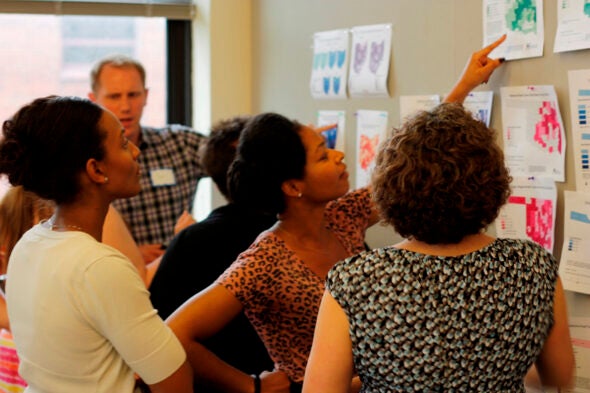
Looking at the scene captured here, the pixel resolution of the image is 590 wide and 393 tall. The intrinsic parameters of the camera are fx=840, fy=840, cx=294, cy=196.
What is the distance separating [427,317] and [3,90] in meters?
2.98

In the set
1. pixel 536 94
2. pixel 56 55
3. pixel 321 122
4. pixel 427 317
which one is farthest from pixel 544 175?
pixel 56 55

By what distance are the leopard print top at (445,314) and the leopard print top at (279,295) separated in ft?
1.66

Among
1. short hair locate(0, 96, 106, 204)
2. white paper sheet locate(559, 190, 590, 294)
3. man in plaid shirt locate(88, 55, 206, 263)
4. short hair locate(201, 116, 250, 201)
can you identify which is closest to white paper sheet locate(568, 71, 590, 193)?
white paper sheet locate(559, 190, 590, 294)

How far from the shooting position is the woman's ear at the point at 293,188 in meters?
2.22

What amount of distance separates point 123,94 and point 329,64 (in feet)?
Result: 2.72

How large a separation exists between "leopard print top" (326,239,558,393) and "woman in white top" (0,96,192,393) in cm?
41

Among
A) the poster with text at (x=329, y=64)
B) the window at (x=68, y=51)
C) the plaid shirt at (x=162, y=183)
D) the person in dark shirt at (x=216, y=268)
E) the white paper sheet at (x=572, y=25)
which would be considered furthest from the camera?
the window at (x=68, y=51)

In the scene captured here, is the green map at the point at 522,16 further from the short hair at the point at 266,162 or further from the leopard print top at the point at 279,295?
the leopard print top at the point at 279,295

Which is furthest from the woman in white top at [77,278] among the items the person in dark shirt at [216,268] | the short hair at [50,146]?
the person in dark shirt at [216,268]

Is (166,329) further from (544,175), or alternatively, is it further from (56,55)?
(56,55)

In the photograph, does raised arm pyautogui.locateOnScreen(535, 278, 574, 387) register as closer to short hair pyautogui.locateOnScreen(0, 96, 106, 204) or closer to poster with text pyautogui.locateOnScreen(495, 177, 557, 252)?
poster with text pyautogui.locateOnScreen(495, 177, 557, 252)

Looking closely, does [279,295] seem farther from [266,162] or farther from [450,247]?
[450,247]

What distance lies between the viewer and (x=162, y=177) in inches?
138

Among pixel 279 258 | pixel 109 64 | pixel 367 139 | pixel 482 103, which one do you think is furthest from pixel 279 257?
pixel 109 64
